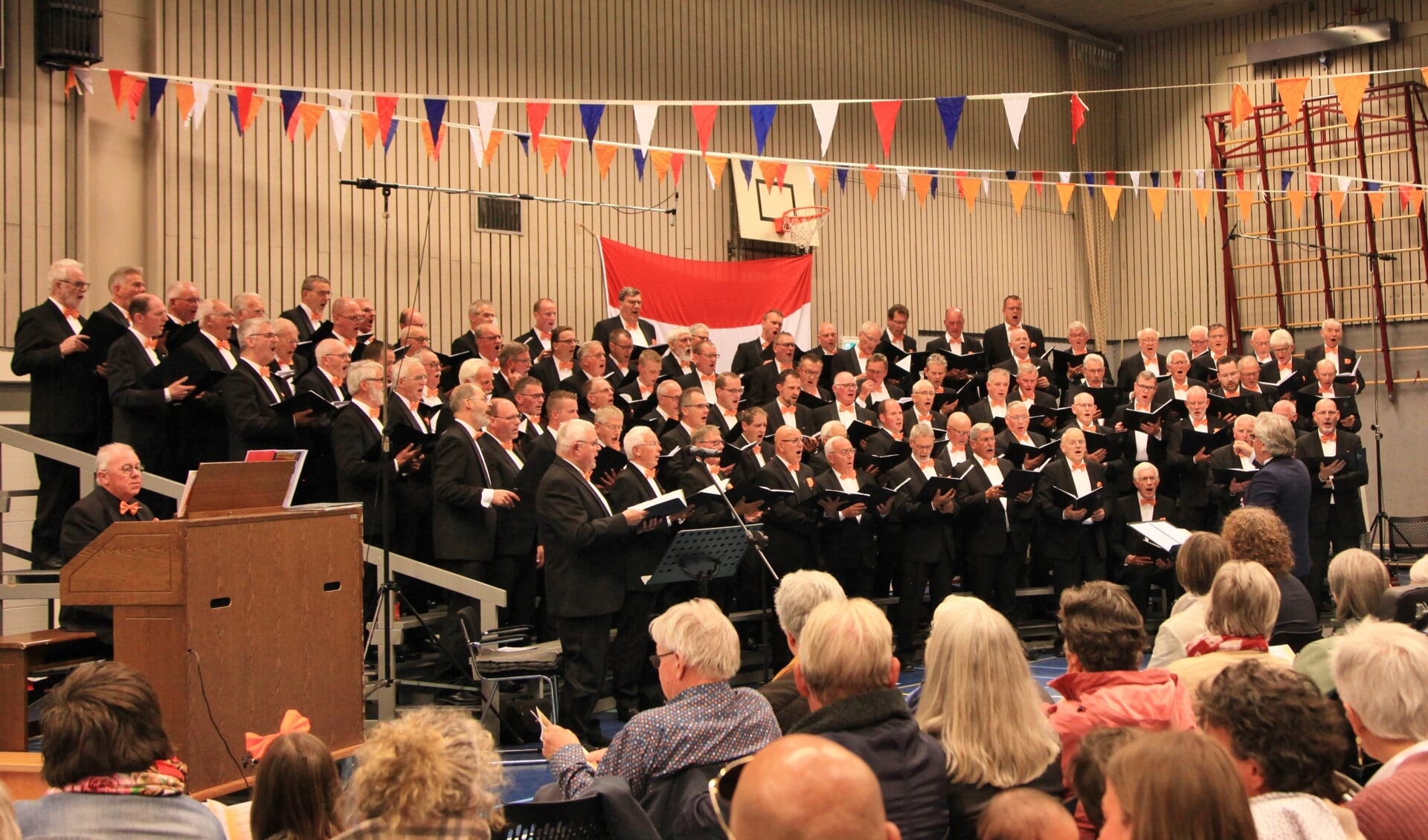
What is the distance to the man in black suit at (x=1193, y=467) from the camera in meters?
8.84

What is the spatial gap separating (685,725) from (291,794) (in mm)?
851

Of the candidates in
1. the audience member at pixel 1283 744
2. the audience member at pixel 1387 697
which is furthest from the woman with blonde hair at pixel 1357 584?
the audience member at pixel 1283 744

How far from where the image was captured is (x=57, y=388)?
6418mm

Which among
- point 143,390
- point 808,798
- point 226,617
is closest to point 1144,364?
point 143,390

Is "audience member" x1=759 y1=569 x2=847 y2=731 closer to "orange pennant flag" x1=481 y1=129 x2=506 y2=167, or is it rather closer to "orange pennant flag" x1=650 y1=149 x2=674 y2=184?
"orange pennant flag" x1=481 y1=129 x2=506 y2=167

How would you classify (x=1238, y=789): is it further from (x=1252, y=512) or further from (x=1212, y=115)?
(x=1212, y=115)

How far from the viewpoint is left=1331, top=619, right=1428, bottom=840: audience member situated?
90.6 inches

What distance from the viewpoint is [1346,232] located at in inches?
536

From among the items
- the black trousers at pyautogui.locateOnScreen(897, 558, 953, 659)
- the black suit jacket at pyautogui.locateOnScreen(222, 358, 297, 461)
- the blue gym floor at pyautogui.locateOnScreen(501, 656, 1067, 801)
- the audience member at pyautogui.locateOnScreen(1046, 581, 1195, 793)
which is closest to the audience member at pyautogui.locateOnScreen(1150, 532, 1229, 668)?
the blue gym floor at pyautogui.locateOnScreen(501, 656, 1067, 801)

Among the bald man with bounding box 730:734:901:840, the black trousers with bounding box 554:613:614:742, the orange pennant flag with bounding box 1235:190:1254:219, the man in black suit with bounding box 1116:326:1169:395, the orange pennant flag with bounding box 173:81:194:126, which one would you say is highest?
the orange pennant flag with bounding box 1235:190:1254:219

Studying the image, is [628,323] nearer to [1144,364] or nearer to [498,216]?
[498,216]

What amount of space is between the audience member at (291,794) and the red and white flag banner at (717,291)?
8.25 m

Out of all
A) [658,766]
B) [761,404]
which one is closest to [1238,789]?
[658,766]

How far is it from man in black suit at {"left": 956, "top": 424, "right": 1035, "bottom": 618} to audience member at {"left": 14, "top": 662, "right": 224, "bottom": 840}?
5993mm
